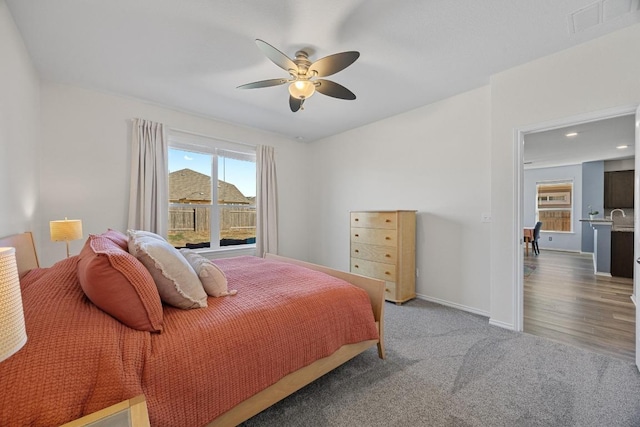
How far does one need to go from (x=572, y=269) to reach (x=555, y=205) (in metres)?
3.50

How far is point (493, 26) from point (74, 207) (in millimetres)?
4466

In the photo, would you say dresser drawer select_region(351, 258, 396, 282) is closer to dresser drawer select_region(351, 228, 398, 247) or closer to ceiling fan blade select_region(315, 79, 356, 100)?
dresser drawer select_region(351, 228, 398, 247)

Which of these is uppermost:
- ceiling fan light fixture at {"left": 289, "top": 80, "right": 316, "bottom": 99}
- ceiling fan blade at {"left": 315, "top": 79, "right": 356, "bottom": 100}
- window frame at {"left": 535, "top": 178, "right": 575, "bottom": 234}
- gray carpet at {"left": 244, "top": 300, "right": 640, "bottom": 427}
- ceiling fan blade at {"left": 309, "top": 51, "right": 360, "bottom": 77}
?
ceiling fan blade at {"left": 309, "top": 51, "right": 360, "bottom": 77}

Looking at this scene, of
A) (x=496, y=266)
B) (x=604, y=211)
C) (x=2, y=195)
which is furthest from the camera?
(x=604, y=211)

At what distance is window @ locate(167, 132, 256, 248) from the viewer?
12.6ft

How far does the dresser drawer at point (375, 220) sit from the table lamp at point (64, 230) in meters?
3.15

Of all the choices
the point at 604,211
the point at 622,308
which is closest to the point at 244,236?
the point at 622,308

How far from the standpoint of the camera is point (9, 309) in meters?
0.68

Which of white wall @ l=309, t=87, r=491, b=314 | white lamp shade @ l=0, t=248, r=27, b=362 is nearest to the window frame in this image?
white wall @ l=309, t=87, r=491, b=314

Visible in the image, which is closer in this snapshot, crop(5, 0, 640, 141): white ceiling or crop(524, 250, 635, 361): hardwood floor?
crop(5, 0, 640, 141): white ceiling

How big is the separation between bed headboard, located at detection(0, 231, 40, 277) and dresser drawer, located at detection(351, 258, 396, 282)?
3291mm

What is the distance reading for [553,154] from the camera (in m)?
5.94

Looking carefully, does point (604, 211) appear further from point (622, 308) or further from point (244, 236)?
point (244, 236)

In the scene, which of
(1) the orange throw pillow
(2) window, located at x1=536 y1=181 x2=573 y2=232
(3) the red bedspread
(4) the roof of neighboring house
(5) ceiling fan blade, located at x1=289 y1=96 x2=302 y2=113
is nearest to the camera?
(3) the red bedspread
